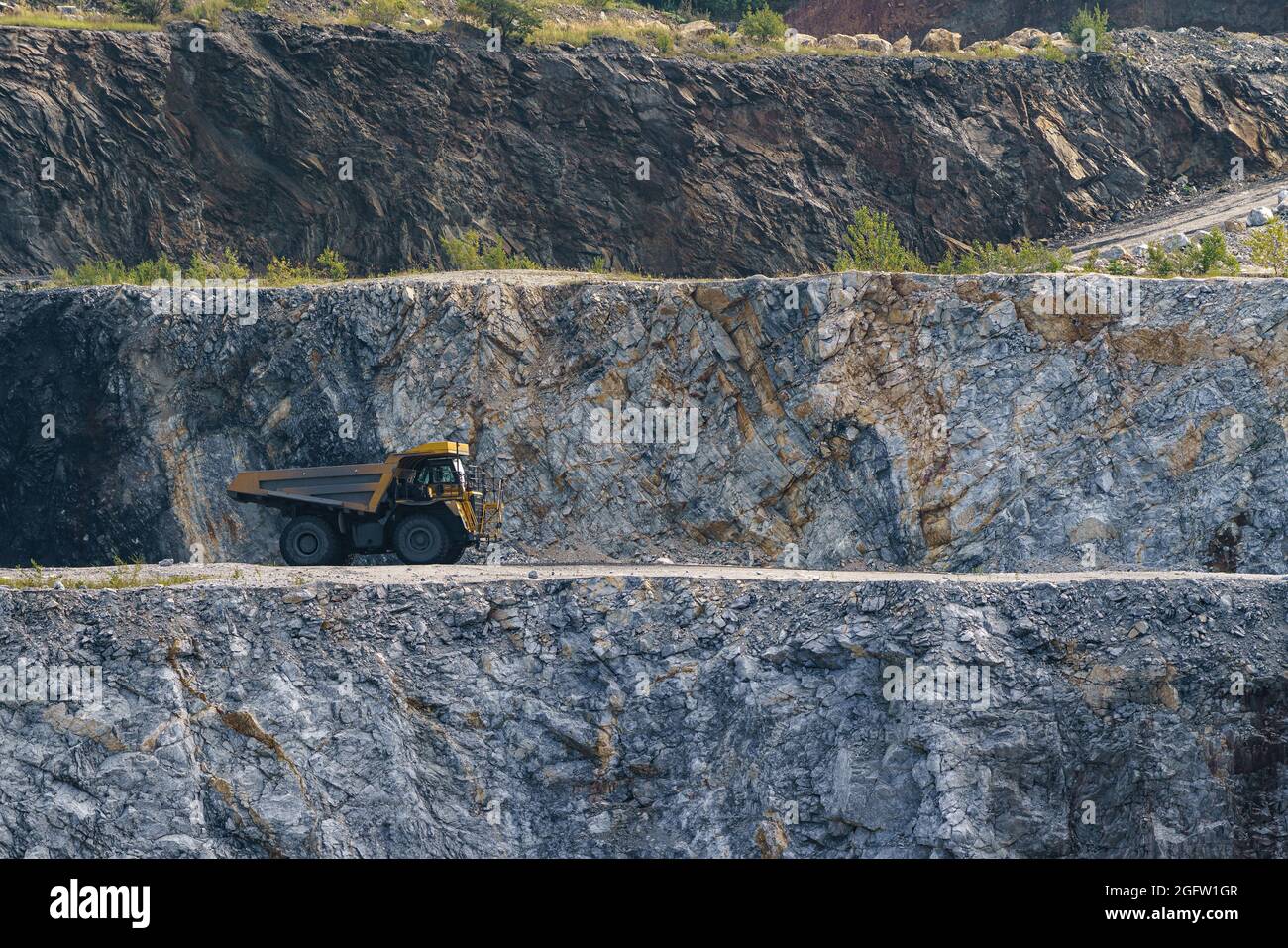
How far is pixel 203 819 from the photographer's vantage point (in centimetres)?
1802

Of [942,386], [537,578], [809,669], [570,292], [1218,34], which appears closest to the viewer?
[809,669]

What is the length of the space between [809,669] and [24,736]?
9.68 metres

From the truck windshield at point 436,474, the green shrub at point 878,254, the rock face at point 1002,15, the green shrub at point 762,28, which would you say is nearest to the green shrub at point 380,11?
the green shrub at point 762,28

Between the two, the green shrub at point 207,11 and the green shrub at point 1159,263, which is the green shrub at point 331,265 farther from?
the green shrub at point 1159,263

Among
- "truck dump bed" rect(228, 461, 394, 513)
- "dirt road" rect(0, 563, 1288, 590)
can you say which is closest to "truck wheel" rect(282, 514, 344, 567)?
"truck dump bed" rect(228, 461, 394, 513)

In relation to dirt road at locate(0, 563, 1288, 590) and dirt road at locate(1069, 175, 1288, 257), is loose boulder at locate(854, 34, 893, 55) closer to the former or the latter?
dirt road at locate(1069, 175, 1288, 257)

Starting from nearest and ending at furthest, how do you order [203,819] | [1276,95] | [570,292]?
[203,819]
[570,292]
[1276,95]

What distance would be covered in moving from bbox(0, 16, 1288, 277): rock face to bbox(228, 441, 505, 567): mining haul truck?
36.1 ft

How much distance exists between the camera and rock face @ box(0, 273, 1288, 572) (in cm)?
2512

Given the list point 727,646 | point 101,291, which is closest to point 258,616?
point 727,646

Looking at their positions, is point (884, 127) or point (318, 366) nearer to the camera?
point (318, 366)

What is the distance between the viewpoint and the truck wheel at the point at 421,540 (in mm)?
23938

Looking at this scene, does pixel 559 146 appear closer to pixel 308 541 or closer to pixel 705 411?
pixel 705 411

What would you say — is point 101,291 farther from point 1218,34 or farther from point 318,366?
point 1218,34
